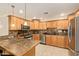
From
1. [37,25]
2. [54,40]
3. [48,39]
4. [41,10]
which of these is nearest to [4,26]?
[37,25]

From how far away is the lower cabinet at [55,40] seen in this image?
16.9 ft

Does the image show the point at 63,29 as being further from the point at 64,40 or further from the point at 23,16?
the point at 23,16

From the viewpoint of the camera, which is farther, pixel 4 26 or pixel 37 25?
pixel 4 26

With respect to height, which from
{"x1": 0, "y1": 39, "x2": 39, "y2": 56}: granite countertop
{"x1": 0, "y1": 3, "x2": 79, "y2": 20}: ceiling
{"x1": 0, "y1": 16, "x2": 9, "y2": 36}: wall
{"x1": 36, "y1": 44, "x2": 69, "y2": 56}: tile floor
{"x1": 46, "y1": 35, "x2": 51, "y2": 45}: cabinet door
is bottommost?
{"x1": 36, "y1": 44, "x2": 69, "y2": 56}: tile floor

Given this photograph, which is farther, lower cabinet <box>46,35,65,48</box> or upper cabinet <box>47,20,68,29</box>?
lower cabinet <box>46,35,65,48</box>

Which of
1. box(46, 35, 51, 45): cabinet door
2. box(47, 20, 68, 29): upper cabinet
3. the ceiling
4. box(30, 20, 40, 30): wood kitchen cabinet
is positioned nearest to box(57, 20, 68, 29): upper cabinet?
box(47, 20, 68, 29): upper cabinet

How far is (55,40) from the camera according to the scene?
218 inches

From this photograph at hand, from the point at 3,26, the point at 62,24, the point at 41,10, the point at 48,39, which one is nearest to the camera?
the point at 62,24

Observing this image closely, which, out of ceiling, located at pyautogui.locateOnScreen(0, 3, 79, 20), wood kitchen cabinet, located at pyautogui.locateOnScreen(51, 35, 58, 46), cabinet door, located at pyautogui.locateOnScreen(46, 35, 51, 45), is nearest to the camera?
ceiling, located at pyautogui.locateOnScreen(0, 3, 79, 20)

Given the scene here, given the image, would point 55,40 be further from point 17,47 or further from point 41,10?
point 17,47

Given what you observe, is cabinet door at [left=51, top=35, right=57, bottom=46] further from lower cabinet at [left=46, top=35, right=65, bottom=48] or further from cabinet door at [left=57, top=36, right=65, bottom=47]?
cabinet door at [left=57, top=36, right=65, bottom=47]

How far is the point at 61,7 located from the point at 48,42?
2449 millimetres

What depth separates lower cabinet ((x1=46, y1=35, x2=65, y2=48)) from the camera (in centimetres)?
515

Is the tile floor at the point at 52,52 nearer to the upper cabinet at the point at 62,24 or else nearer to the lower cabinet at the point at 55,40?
the lower cabinet at the point at 55,40
